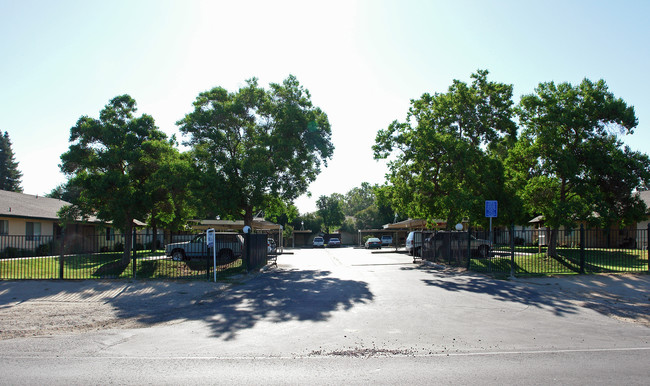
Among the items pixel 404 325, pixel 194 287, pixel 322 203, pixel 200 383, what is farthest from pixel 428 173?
pixel 322 203

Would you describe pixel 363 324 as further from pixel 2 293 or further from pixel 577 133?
pixel 577 133

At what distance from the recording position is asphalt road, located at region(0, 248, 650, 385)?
554 centimetres

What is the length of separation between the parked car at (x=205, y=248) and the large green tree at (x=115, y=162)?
239 cm

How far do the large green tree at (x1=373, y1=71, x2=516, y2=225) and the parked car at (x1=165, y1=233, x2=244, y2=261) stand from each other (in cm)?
934

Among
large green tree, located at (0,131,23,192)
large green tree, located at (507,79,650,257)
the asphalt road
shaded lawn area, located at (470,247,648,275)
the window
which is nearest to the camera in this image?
the asphalt road

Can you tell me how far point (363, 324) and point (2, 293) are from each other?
1139 centimetres

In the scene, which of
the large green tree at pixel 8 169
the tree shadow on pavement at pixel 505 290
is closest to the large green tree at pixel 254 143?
the tree shadow on pavement at pixel 505 290

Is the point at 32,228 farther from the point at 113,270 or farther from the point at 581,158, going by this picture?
the point at 581,158

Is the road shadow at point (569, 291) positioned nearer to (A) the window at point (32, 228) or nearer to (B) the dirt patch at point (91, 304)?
(B) the dirt patch at point (91, 304)

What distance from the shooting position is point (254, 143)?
24.0 m

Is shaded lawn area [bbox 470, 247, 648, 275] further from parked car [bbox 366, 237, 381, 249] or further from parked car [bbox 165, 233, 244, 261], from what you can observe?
parked car [bbox 366, 237, 381, 249]

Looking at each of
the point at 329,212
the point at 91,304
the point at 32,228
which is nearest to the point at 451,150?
the point at 91,304

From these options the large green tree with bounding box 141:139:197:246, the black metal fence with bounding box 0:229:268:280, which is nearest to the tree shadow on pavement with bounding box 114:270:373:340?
the black metal fence with bounding box 0:229:268:280

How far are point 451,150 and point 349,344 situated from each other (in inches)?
633
